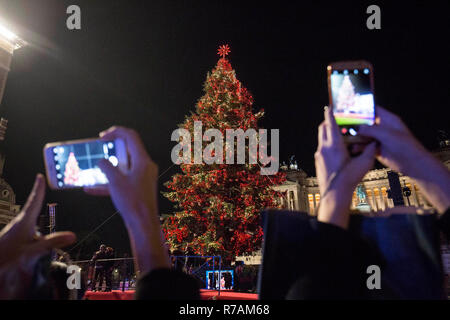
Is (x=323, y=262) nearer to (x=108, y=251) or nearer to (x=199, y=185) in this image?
(x=108, y=251)

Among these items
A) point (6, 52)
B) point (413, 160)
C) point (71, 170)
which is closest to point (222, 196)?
point (6, 52)

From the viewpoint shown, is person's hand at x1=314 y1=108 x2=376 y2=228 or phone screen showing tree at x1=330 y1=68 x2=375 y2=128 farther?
phone screen showing tree at x1=330 y1=68 x2=375 y2=128

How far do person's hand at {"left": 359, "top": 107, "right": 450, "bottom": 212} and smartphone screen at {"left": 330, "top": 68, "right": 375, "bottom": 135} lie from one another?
10cm

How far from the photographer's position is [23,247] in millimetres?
1169

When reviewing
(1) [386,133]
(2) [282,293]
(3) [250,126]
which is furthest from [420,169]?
(3) [250,126]

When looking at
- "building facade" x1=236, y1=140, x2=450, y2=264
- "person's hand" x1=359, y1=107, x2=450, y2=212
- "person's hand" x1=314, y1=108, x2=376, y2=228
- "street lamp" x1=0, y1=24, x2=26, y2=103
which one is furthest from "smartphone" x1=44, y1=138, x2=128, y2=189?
"building facade" x1=236, y1=140, x2=450, y2=264

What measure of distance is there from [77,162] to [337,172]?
1.38m

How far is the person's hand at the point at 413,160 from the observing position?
1209 mm

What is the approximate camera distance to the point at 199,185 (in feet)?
48.3

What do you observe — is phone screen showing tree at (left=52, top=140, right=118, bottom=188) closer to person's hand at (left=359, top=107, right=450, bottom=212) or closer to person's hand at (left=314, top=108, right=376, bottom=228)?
person's hand at (left=314, top=108, right=376, bottom=228)

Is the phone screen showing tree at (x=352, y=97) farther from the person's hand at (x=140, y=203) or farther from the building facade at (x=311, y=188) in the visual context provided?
the building facade at (x=311, y=188)

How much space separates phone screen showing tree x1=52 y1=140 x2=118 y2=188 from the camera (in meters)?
1.46

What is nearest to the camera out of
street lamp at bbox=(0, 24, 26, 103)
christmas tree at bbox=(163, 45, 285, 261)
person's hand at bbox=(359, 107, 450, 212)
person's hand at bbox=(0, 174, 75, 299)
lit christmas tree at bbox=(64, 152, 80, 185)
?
person's hand at bbox=(0, 174, 75, 299)
